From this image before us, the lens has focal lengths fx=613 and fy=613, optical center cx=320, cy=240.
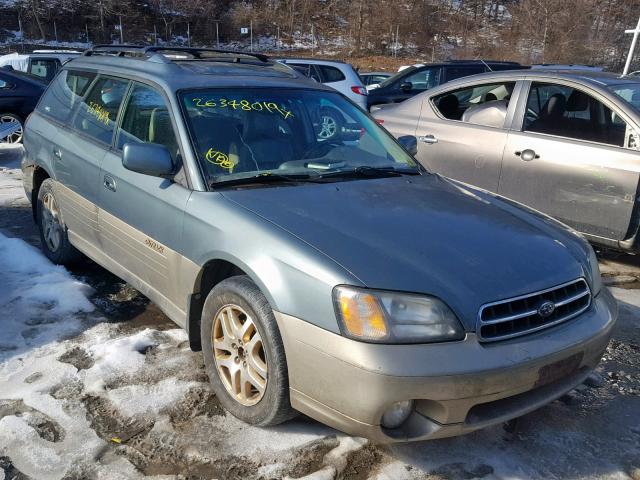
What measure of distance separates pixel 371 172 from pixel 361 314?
1.39m

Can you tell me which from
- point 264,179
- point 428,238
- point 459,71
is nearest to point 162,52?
point 264,179

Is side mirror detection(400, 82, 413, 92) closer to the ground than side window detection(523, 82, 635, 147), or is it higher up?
closer to the ground

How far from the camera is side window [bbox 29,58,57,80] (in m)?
13.8

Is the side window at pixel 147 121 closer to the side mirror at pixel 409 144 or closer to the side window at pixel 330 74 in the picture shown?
the side mirror at pixel 409 144

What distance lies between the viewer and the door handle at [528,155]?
531 cm

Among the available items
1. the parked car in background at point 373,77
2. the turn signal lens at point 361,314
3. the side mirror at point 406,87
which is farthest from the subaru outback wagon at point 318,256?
the parked car in background at point 373,77

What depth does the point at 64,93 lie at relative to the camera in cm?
477

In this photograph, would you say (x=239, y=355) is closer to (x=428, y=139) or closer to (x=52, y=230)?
(x=52, y=230)

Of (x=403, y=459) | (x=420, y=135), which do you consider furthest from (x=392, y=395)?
(x=420, y=135)

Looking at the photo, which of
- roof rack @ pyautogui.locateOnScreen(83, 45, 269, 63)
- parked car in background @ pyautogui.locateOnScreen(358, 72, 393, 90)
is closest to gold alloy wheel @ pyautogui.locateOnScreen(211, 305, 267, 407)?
roof rack @ pyautogui.locateOnScreen(83, 45, 269, 63)

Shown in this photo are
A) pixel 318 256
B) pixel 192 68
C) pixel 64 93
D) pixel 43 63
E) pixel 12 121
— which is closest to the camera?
pixel 318 256

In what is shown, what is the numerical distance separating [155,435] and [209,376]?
0.40m

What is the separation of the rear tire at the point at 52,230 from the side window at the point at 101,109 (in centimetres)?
67

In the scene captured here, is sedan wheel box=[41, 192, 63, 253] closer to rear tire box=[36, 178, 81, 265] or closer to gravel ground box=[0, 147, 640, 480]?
rear tire box=[36, 178, 81, 265]
